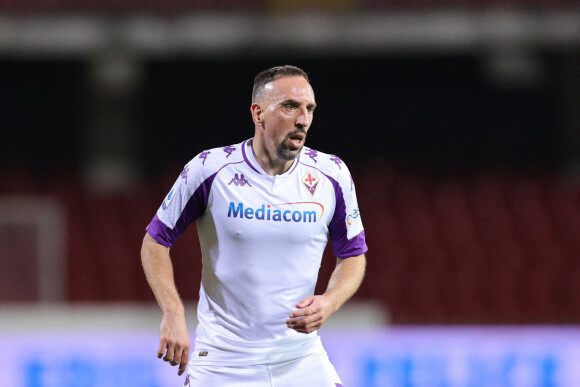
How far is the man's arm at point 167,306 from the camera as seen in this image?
308 cm

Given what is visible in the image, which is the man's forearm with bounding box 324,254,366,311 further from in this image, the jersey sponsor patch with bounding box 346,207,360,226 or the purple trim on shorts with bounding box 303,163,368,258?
the jersey sponsor patch with bounding box 346,207,360,226

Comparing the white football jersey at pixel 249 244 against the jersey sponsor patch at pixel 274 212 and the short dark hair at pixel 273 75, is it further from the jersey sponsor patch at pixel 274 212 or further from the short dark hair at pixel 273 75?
the short dark hair at pixel 273 75

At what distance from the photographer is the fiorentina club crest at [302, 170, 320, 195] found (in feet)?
11.3

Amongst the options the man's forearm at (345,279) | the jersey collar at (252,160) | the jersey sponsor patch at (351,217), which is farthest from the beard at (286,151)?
the man's forearm at (345,279)

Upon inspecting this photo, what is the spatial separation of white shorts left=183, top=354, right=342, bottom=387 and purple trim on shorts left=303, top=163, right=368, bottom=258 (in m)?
0.44

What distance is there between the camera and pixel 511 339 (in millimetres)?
6734

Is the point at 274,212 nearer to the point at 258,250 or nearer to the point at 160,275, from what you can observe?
the point at 258,250

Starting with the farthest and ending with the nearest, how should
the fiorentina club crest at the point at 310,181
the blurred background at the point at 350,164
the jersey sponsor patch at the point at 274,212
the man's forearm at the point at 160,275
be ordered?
the blurred background at the point at 350,164
the fiorentina club crest at the point at 310,181
the jersey sponsor patch at the point at 274,212
the man's forearm at the point at 160,275

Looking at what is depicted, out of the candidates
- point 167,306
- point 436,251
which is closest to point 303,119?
point 167,306

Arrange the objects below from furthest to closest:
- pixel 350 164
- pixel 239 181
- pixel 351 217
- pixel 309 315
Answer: pixel 350 164
pixel 351 217
pixel 239 181
pixel 309 315

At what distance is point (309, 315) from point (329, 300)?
16cm

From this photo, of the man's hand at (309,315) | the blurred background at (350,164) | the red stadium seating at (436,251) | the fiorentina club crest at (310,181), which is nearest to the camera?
the man's hand at (309,315)

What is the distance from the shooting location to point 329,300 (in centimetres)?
316

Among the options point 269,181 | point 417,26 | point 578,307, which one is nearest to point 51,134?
point 417,26
